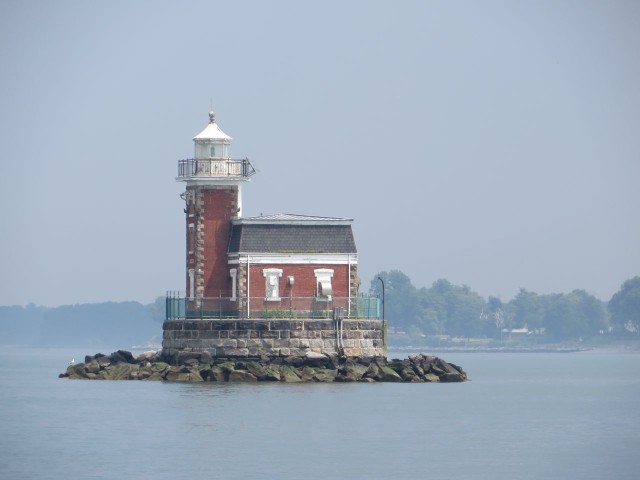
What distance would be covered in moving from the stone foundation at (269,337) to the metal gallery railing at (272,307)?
0.95 metres

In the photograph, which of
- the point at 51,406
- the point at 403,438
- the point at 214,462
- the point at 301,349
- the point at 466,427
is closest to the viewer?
the point at 214,462

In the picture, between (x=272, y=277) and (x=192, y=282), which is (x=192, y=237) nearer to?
(x=192, y=282)

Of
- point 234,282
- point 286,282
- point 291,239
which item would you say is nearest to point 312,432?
point 286,282

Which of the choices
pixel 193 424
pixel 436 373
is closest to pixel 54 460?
pixel 193 424

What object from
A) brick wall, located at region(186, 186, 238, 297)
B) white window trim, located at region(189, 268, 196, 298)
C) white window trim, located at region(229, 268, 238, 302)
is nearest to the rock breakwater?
white window trim, located at region(189, 268, 196, 298)

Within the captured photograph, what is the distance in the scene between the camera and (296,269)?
71.4m

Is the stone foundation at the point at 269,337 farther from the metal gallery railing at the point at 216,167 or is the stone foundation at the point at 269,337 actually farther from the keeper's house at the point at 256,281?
the metal gallery railing at the point at 216,167

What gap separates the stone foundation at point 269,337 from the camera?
69875 mm

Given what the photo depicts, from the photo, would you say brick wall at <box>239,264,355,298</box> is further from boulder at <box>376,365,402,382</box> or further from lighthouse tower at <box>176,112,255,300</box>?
boulder at <box>376,365,402,382</box>

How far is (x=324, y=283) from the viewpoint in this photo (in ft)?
235

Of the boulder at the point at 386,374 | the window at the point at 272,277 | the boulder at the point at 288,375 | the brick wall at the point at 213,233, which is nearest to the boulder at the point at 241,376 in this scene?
the boulder at the point at 288,375

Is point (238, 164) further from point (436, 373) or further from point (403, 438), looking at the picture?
point (403, 438)

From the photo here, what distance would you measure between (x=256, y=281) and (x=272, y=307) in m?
1.24

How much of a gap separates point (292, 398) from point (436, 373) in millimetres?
11869
